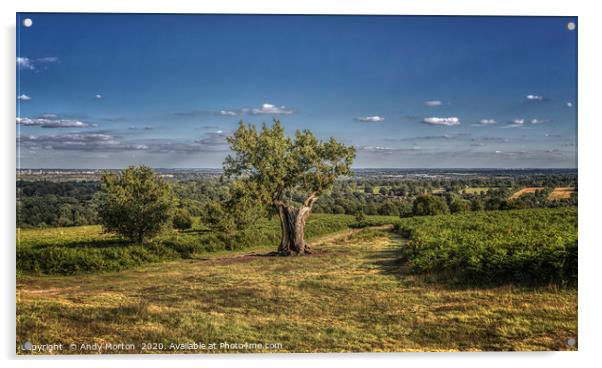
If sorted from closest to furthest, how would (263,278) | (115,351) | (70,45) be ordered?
(115,351) → (70,45) → (263,278)

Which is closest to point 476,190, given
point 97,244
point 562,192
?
point 562,192

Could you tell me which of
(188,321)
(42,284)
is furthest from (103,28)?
(188,321)

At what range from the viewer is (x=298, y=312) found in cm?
583

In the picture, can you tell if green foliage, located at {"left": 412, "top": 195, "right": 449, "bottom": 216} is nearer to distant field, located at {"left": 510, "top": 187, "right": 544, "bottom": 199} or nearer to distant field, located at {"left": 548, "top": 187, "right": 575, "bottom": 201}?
distant field, located at {"left": 510, "top": 187, "right": 544, "bottom": 199}

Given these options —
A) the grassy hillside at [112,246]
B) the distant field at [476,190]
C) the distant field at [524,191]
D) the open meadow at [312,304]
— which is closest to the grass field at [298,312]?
the open meadow at [312,304]

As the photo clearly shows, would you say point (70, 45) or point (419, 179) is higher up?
point (70, 45)

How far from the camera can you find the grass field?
5.53 meters

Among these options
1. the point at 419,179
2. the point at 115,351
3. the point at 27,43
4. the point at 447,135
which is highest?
the point at 27,43

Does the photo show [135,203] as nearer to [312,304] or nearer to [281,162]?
[281,162]

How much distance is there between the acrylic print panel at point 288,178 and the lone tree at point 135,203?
1.5 inches

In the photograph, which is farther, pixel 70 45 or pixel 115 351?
pixel 70 45

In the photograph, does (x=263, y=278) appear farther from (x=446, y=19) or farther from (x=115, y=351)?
(x=446, y=19)

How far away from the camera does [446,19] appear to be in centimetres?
608

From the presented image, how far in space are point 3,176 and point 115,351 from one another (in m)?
3.13
